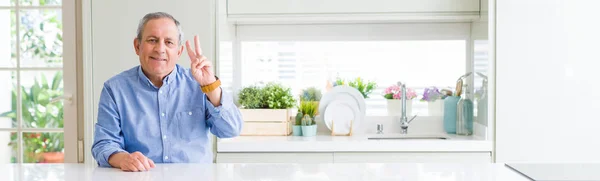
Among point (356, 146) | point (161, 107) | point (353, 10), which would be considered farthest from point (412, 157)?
point (161, 107)

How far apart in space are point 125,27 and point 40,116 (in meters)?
0.84

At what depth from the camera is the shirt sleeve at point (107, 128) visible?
2014 mm

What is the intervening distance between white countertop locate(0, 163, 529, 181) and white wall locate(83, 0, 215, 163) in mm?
1307

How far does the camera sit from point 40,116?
3.56 meters

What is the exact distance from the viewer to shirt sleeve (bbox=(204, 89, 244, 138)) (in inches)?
81.7

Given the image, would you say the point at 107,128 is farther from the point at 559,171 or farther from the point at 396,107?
the point at 396,107

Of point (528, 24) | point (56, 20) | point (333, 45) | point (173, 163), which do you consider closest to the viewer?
point (173, 163)

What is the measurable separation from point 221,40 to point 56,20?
99 cm

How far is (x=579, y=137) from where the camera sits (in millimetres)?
3102

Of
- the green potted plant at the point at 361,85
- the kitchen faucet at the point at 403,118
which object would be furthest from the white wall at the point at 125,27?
the kitchen faucet at the point at 403,118

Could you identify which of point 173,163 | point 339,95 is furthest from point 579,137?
point 173,163

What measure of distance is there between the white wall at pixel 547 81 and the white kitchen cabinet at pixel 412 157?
0.40 ft

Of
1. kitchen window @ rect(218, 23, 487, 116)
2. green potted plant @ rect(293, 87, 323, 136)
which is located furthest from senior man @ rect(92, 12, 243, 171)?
kitchen window @ rect(218, 23, 487, 116)

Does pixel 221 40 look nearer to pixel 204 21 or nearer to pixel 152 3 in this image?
pixel 204 21
